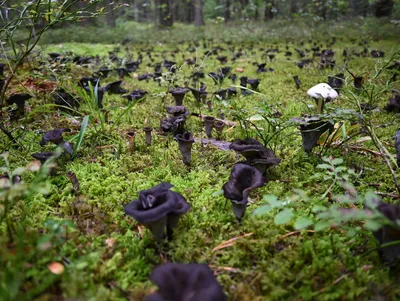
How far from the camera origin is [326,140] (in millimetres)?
3027

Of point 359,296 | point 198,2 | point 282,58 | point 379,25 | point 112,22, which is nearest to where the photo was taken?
point 359,296

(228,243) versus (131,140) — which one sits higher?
(131,140)

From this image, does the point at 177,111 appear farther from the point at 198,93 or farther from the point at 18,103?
the point at 18,103

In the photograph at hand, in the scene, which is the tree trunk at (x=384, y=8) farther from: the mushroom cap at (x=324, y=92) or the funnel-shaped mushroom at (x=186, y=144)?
the funnel-shaped mushroom at (x=186, y=144)

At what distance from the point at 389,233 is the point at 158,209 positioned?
127 cm

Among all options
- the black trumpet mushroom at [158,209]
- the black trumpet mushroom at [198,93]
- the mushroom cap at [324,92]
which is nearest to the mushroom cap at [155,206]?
the black trumpet mushroom at [158,209]

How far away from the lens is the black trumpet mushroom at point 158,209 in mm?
1672

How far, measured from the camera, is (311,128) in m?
2.87

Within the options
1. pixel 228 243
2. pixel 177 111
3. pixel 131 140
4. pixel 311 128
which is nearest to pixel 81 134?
pixel 131 140

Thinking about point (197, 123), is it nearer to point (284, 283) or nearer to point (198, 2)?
point (284, 283)

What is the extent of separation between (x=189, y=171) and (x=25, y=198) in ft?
4.67

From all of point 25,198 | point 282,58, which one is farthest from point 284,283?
point 282,58

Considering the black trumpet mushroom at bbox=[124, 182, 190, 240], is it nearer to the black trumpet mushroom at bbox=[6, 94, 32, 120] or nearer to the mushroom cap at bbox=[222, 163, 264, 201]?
the mushroom cap at bbox=[222, 163, 264, 201]

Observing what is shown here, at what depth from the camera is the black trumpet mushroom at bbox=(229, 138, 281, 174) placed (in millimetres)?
2443
